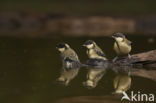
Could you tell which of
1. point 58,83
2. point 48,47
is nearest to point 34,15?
point 48,47

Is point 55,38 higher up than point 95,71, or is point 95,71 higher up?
point 95,71

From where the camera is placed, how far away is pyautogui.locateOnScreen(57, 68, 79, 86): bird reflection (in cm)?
1073

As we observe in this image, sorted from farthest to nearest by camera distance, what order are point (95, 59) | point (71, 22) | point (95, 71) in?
1. point (71, 22)
2. point (95, 59)
3. point (95, 71)

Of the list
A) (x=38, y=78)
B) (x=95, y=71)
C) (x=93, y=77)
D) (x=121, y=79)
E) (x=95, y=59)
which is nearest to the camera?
(x=121, y=79)

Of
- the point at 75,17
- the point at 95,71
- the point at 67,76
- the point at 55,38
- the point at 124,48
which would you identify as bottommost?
the point at 75,17

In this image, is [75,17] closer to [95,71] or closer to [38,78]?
[95,71]

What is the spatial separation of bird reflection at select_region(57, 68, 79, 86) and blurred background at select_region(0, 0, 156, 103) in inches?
4.9

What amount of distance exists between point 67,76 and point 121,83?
139 centimetres

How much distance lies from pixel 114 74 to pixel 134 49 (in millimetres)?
5389

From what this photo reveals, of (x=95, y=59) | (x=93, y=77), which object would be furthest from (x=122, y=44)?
(x=93, y=77)

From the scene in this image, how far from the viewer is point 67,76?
37.5ft

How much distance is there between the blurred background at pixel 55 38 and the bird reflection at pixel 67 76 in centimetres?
12

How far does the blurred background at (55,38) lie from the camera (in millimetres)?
9719

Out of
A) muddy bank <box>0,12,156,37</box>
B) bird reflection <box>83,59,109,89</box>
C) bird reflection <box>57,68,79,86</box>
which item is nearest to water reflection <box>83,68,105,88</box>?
bird reflection <box>83,59,109,89</box>
